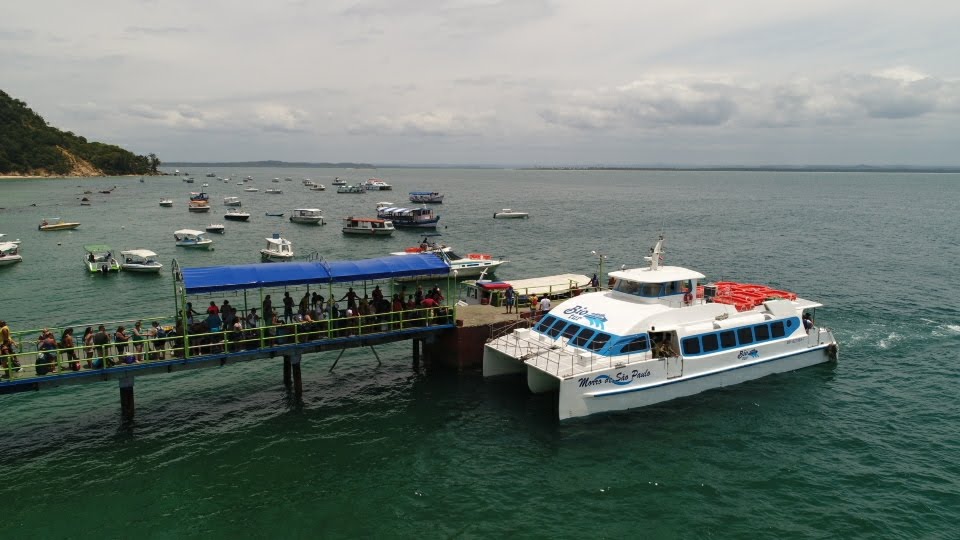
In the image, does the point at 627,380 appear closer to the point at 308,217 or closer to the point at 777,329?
the point at 777,329

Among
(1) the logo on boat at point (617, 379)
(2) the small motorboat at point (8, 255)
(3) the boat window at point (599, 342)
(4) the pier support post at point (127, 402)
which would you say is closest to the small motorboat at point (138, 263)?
(2) the small motorboat at point (8, 255)

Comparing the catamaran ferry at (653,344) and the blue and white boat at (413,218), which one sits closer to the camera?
the catamaran ferry at (653,344)

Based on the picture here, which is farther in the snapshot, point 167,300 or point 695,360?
point 167,300

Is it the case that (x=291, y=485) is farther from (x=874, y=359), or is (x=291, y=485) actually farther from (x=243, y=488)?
(x=874, y=359)

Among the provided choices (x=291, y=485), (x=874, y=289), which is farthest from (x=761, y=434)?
(x=874, y=289)

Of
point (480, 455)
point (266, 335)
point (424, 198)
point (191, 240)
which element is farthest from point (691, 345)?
point (424, 198)

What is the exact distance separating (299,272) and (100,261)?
44.4 meters

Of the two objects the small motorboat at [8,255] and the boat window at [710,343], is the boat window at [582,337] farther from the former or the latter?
the small motorboat at [8,255]

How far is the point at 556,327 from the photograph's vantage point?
1160 inches

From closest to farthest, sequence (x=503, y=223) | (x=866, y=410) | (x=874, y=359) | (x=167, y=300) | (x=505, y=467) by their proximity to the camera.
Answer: (x=505, y=467) < (x=866, y=410) < (x=874, y=359) < (x=167, y=300) < (x=503, y=223)

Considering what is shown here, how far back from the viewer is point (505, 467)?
22703mm

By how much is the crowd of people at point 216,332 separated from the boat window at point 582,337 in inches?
269

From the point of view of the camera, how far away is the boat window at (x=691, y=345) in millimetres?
28359

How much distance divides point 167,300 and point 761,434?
45.4 meters
